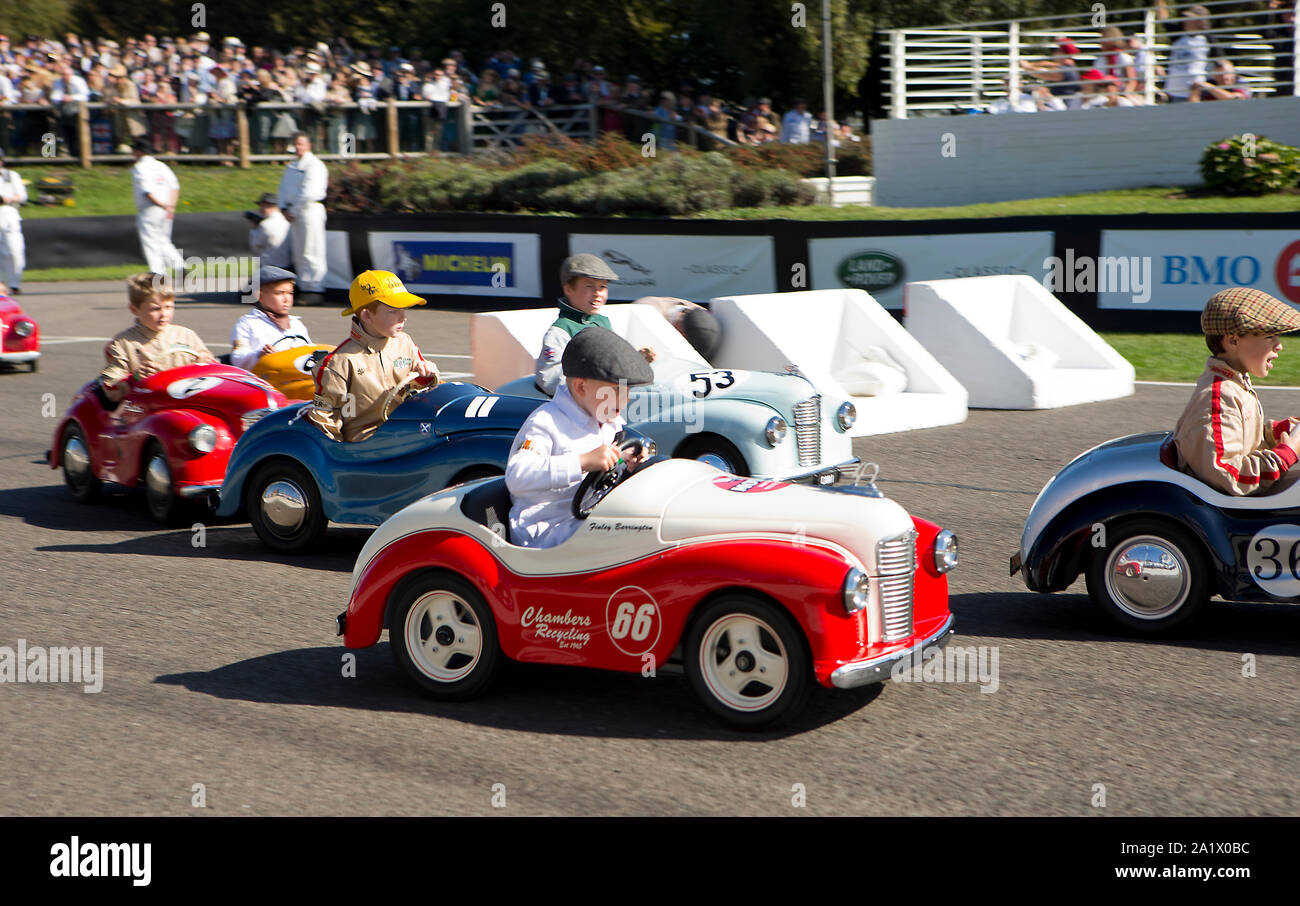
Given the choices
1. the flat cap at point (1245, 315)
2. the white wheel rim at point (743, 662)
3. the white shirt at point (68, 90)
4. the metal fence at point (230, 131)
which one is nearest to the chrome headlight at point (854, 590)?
the white wheel rim at point (743, 662)

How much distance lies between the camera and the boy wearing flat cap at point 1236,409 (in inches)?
238

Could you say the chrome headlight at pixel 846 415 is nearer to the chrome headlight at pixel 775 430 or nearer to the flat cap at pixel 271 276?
the chrome headlight at pixel 775 430

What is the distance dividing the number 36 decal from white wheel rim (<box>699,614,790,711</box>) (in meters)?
3.93

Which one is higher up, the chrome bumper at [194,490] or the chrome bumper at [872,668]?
the chrome bumper at [194,490]

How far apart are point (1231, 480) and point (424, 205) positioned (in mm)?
21962

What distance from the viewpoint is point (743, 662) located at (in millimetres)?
5102

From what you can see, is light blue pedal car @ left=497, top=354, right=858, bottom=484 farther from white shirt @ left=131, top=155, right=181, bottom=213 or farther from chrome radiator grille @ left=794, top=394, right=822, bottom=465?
white shirt @ left=131, top=155, right=181, bottom=213

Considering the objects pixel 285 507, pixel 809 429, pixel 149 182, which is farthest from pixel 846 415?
pixel 149 182

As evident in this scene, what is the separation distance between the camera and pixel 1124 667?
5.86 metres

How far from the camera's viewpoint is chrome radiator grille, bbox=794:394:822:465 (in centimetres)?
894

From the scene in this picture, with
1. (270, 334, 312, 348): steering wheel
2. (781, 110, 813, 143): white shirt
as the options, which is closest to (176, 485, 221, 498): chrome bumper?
(270, 334, 312, 348): steering wheel

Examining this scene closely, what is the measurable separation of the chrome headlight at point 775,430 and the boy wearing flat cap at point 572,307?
0.84 metres

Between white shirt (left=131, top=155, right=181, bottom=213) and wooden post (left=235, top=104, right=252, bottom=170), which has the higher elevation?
wooden post (left=235, top=104, right=252, bottom=170)
